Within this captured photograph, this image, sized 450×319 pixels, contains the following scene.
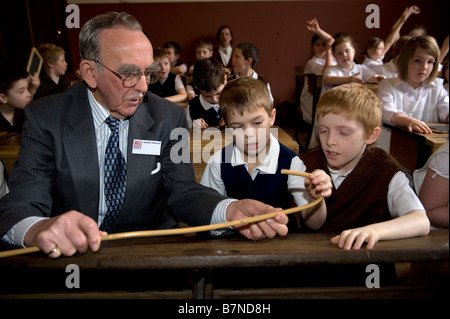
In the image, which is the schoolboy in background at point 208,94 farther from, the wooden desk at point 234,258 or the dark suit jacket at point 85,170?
the wooden desk at point 234,258

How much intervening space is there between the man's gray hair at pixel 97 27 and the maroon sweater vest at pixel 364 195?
93 centimetres

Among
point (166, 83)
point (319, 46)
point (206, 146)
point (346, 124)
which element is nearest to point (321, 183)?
point (346, 124)

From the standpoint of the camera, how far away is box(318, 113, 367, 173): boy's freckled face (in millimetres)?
1327

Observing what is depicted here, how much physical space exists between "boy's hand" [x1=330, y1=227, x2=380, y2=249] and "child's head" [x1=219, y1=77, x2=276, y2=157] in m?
0.73

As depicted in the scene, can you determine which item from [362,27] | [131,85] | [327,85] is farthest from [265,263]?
[362,27]

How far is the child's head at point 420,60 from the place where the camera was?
2.35 metres

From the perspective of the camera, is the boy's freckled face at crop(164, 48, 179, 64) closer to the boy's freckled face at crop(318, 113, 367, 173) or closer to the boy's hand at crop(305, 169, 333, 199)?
the boy's freckled face at crop(318, 113, 367, 173)

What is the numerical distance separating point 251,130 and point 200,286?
2.64 feet

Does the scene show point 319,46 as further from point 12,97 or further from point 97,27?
point 97,27

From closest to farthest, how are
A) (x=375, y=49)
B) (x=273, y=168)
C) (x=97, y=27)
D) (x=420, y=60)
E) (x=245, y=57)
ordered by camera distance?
(x=97, y=27) → (x=273, y=168) → (x=420, y=60) → (x=245, y=57) → (x=375, y=49)

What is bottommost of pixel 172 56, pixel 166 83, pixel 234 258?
pixel 234 258

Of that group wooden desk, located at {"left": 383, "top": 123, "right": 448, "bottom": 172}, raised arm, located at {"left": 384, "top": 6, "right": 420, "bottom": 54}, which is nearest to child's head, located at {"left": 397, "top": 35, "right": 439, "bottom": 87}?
raised arm, located at {"left": 384, "top": 6, "right": 420, "bottom": 54}

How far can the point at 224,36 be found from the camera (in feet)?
23.8

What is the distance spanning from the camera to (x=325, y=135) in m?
1.36
